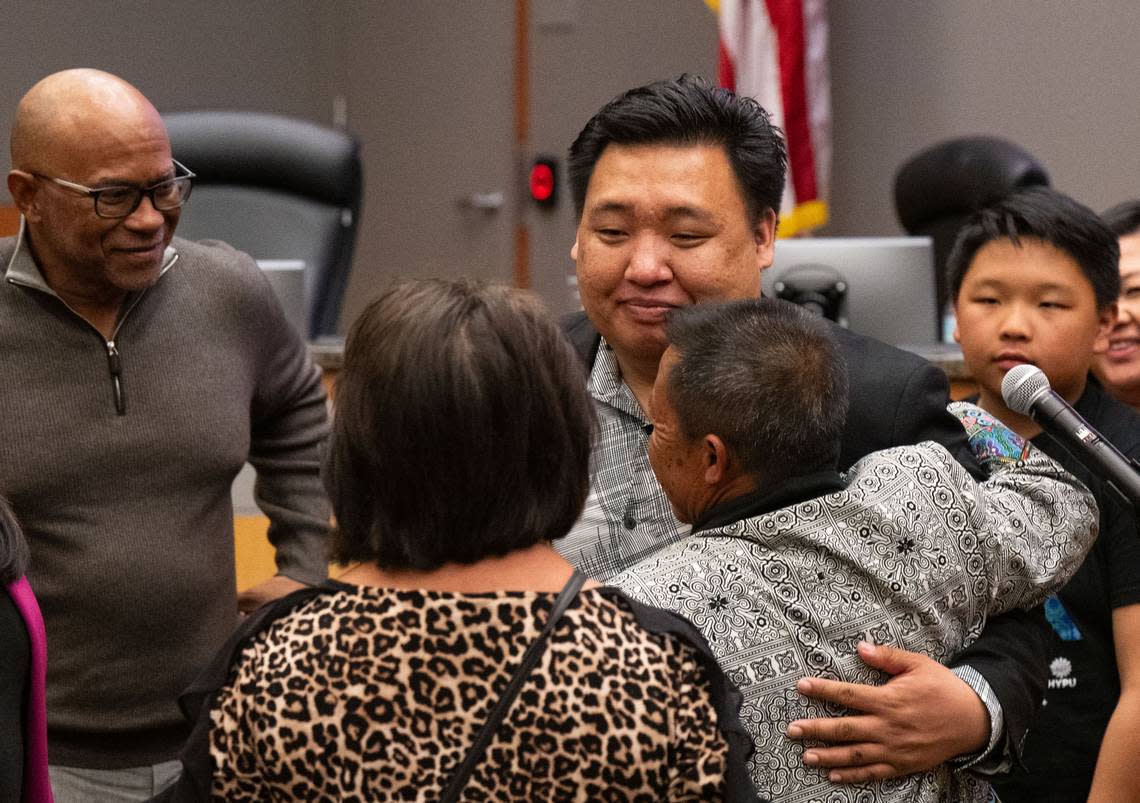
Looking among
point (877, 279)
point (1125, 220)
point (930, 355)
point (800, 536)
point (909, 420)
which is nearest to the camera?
point (800, 536)

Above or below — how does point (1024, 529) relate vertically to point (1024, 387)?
below

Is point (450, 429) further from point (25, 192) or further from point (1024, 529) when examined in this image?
point (25, 192)

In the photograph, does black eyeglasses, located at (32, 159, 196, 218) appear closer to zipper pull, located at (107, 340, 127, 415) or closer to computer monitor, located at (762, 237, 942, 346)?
zipper pull, located at (107, 340, 127, 415)

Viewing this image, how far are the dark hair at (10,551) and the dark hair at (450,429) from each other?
0.43m

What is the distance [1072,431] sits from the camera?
58.7 inches

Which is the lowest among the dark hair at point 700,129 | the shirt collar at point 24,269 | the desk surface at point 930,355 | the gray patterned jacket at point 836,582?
the desk surface at point 930,355

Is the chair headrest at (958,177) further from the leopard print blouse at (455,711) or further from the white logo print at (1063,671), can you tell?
the leopard print blouse at (455,711)

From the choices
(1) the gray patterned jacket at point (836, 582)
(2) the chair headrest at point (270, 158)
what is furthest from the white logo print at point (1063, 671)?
(2) the chair headrest at point (270, 158)

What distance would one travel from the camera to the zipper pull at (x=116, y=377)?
6.57ft

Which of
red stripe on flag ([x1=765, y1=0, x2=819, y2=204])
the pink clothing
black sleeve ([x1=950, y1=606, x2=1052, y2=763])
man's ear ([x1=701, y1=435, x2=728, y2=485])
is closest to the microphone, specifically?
black sleeve ([x1=950, y1=606, x2=1052, y2=763])

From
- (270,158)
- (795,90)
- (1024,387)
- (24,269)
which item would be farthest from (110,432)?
(795,90)

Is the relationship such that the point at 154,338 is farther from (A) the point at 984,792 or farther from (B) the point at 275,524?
(A) the point at 984,792

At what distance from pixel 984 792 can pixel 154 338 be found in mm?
1263

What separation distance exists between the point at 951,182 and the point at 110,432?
9.98ft
